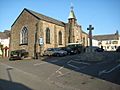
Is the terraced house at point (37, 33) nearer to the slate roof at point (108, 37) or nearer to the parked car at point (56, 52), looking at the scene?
the parked car at point (56, 52)

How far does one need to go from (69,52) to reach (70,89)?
26.8 metres

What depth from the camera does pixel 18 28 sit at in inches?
1982

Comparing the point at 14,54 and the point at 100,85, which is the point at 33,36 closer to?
the point at 14,54

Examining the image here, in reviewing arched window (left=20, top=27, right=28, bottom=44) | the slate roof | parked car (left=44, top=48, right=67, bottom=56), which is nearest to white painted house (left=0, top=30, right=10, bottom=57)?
arched window (left=20, top=27, right=28, bottom=44)

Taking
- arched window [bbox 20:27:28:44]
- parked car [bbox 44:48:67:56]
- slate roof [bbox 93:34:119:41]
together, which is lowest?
parked car [bbox 44:48:67:56]

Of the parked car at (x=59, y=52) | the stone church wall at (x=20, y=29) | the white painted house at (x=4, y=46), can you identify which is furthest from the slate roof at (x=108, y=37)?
the parked car at (x=59, y=52)

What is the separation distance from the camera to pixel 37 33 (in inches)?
1809

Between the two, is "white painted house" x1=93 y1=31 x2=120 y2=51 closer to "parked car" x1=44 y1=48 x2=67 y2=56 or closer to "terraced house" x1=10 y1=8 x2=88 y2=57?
"terraced house" x1=10 y1=8 x2=88 y2=57

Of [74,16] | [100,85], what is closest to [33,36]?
[74,16]

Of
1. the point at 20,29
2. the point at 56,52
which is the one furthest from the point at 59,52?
the point at 20,29

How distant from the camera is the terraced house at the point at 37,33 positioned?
45938 mm

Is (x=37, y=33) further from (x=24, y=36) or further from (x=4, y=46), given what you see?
(x=4, y=46)

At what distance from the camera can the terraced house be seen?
1809 inches

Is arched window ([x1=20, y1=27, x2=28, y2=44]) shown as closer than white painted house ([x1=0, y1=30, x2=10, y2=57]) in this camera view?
Yes
